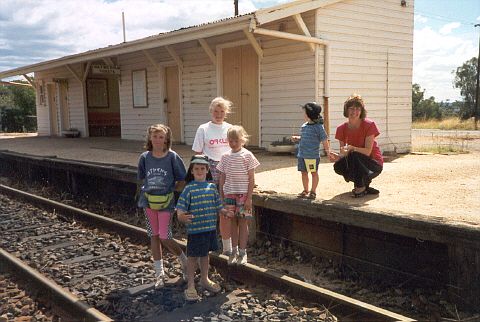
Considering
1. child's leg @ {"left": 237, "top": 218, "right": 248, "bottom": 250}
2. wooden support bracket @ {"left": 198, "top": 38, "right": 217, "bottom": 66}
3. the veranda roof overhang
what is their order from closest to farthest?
child's leg @ {"left": 237, "top": 218, "right": 248, "bottom": 250} < the veranda roof overhang < wooden support bracket @ {"left": 198, "top": 38, "right": 217, "bottom": 66}

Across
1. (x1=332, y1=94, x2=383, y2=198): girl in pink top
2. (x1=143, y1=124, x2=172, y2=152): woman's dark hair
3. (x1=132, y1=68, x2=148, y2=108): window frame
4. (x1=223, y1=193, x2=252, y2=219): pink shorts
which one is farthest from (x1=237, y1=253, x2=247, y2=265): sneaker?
(x1=132, y1=68, x2=148, y2=108): window frame

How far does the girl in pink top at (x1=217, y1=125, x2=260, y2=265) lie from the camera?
4.58 m

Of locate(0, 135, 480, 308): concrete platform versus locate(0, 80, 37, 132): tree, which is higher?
locate(0, 80, 37, 132): tree

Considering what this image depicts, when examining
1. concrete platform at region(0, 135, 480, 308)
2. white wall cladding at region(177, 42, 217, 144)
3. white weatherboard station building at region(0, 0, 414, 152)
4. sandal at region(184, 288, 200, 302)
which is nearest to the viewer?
concrete platform at region(0, 135, 480, 308)

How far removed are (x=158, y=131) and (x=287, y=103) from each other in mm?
6823

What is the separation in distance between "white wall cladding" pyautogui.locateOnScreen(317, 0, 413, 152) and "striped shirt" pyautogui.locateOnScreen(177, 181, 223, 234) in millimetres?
6968

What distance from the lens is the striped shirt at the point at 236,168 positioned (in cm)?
460

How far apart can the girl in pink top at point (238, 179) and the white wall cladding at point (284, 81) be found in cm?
602

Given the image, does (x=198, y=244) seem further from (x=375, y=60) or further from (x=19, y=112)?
(x=19, y=112)

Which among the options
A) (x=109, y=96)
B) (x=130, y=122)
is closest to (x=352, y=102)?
(x=130, y=122)

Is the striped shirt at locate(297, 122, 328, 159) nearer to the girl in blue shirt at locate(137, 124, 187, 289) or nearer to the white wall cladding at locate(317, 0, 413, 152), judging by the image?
the girl in blue shirt at locate(137, 124, 187, 289)

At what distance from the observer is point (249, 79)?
11883 millimetres

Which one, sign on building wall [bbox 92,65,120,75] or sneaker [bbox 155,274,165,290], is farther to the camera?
sign on building wall [bbox 92,65,120,75]

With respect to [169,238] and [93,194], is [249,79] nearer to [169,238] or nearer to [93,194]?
[93,194]
